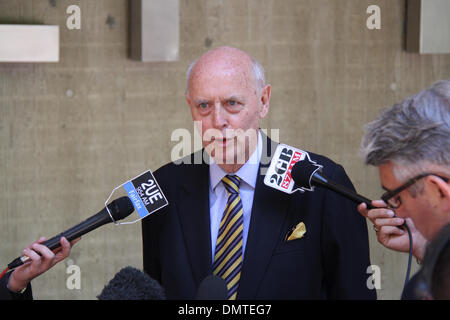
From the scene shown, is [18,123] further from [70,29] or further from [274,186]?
[274,186]

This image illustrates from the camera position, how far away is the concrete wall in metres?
2.96

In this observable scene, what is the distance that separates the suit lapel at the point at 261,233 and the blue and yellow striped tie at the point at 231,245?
0.03 m

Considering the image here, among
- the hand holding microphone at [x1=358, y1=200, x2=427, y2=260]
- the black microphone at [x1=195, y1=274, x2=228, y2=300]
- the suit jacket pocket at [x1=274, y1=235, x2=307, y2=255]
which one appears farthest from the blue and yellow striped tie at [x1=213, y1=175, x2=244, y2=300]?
the black microphone at [x1=195, y1=274, x2=228, y2=300]

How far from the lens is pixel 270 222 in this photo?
1.81 m

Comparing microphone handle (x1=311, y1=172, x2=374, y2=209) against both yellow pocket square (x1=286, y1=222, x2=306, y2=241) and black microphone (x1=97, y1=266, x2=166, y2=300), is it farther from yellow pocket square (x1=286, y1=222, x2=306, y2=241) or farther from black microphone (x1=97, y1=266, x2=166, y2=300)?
black microphone (x1=97, y1=266, x2=166, y2=300)

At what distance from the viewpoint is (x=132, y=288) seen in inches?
44.3

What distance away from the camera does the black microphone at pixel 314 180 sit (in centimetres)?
157

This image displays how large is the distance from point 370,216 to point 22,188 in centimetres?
189

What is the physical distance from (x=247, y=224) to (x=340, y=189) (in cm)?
35

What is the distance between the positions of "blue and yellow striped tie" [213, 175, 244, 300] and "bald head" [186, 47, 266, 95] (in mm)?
308

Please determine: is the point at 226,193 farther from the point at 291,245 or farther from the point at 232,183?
the point at 291,245

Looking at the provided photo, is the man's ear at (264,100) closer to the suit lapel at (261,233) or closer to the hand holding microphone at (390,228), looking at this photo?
the suit lapel at (261,233)

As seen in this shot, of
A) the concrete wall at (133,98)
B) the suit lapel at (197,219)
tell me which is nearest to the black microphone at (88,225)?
the suit lapel at (197,219)

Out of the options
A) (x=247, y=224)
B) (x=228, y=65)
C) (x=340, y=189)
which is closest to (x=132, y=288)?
Answer: (x=340, y=189)
